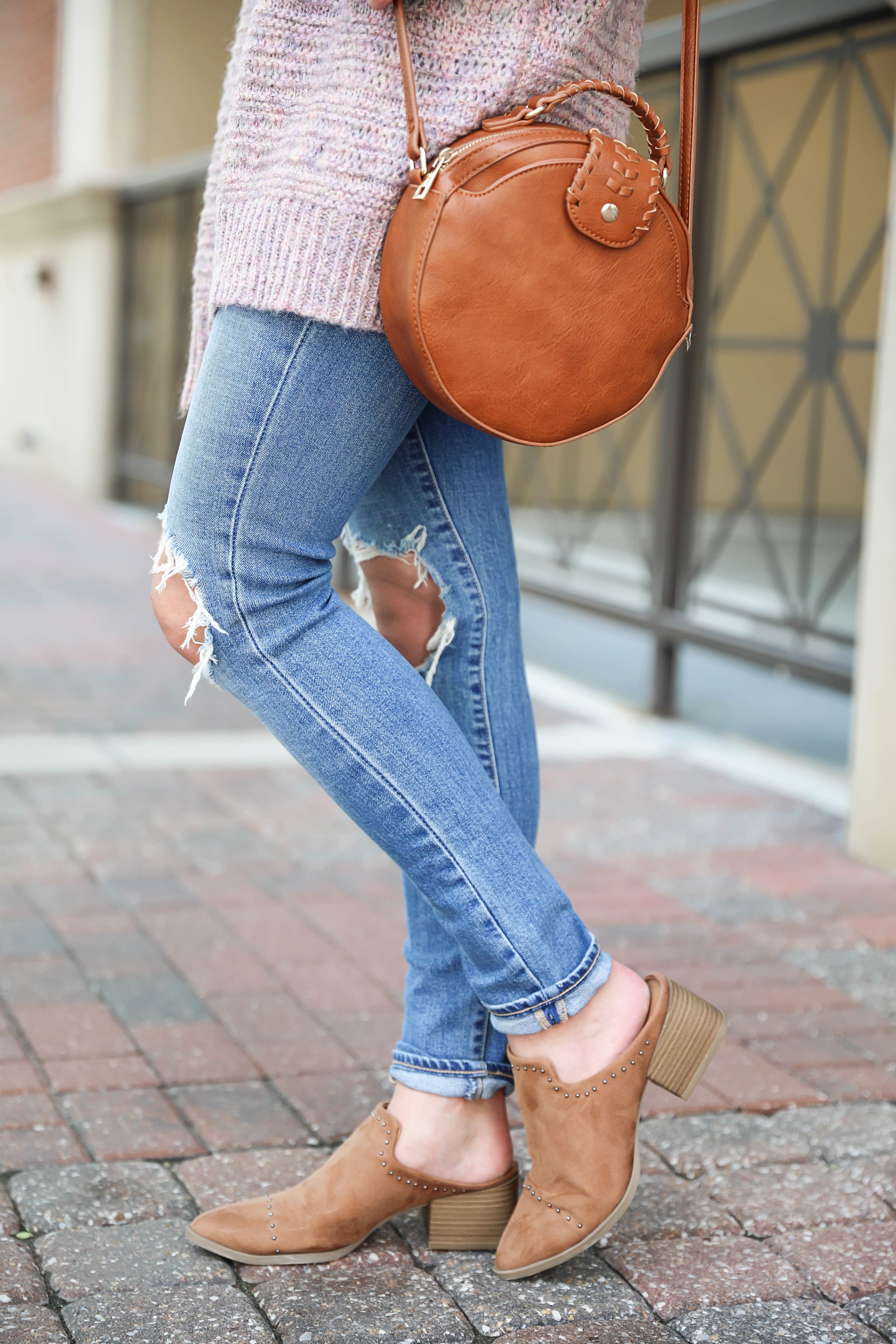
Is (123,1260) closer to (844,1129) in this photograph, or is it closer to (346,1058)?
(346,1058)

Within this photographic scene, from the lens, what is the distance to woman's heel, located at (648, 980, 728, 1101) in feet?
4.70

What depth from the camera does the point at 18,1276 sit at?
1439 millimetres

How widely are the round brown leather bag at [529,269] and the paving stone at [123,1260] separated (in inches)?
34.1

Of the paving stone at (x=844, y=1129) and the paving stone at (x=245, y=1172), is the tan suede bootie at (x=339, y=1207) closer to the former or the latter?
the paving stone at (x=245, y=1172)

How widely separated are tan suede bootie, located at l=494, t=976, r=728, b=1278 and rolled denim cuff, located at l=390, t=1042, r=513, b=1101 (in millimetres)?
75

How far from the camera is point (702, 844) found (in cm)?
317

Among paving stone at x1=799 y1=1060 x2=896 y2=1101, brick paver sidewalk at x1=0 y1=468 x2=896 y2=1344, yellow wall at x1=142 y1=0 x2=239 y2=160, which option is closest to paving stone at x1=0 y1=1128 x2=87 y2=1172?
brick paver sidewalk at x1=0 y1=468 x2=896 y2=1344

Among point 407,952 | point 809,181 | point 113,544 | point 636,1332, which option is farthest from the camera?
point 809,181

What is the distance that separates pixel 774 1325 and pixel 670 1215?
0.23 m

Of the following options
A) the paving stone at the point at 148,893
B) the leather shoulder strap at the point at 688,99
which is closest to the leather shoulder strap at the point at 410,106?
the leather shoulder strap at the point at 688,99

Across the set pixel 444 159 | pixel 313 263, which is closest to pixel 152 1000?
pixel 313 263

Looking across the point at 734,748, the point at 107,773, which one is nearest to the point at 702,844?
the point at 734,748

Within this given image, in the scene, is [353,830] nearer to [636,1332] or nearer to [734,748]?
[734,748]

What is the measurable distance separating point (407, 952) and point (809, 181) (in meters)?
11.3
